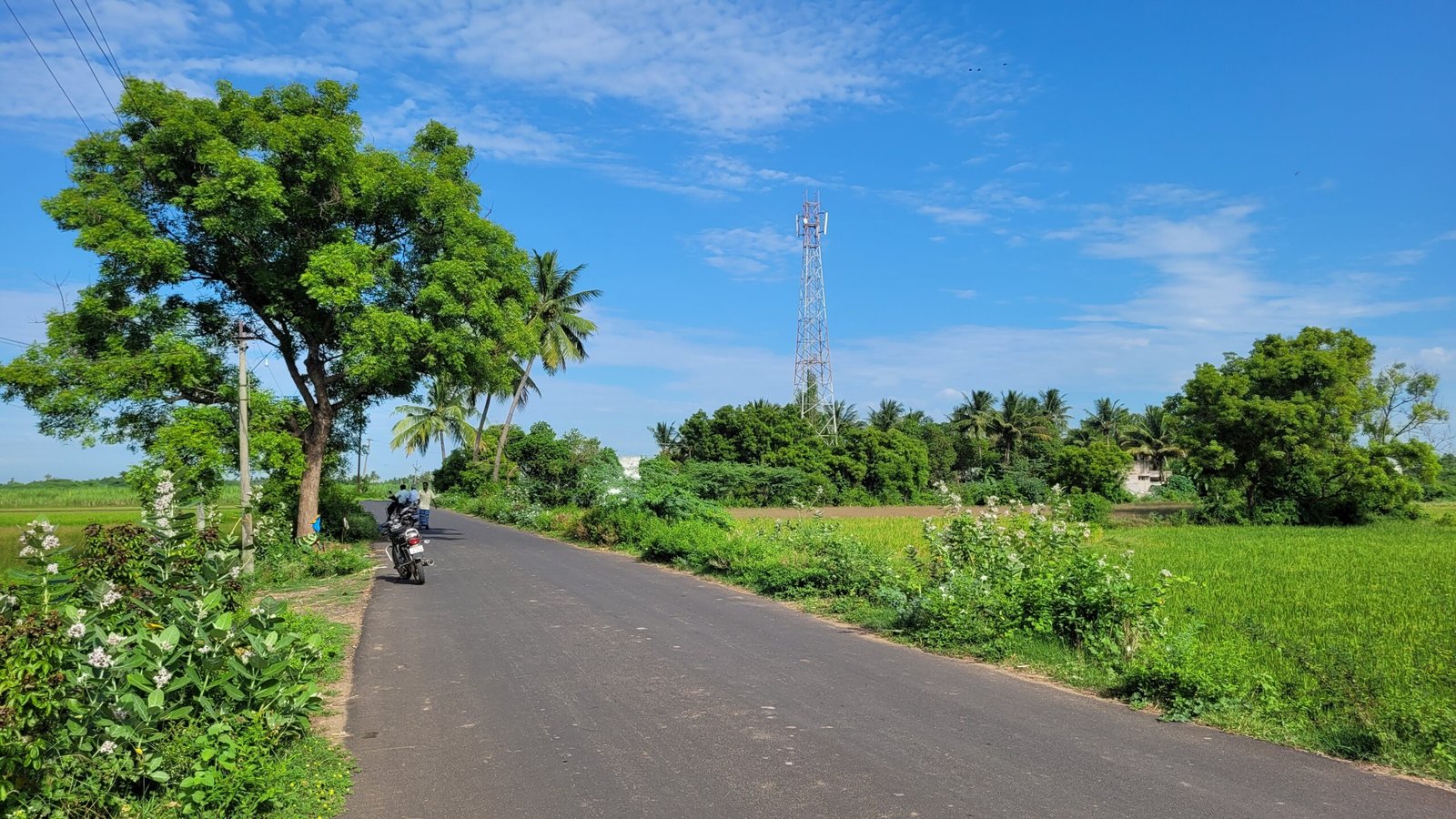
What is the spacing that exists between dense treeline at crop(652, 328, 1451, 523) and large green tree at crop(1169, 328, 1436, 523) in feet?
0.18

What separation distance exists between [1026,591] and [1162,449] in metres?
68.1

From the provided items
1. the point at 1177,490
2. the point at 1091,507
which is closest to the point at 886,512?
the point at 1091,507

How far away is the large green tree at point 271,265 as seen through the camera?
17406mm

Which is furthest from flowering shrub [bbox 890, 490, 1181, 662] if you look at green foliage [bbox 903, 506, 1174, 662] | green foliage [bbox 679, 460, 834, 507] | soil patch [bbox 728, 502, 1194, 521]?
green foliage [bbox 679, 460, 834, 507]

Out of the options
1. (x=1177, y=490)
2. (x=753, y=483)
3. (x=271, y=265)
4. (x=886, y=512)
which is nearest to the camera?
(x=271, y=265)

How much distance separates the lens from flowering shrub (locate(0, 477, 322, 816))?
333cm

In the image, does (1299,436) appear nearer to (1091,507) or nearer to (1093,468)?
(1091,507)

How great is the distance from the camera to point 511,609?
11188 millimetres

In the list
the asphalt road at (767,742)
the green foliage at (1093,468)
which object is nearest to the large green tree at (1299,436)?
the green foliage at (1093,468)

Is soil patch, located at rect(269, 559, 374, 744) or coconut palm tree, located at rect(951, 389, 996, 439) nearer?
soil patch, located at rect(269, 559, 374, 744)

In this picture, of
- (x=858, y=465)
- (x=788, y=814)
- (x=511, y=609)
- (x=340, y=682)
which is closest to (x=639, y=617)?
(x=511, y=609)

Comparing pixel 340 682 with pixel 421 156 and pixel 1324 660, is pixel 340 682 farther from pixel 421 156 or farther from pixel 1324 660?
pixel 421 156

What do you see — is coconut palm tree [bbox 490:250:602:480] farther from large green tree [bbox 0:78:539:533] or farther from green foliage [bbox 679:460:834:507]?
large green tree [bbox 0:78:539:533]

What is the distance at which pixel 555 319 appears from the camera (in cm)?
4312
